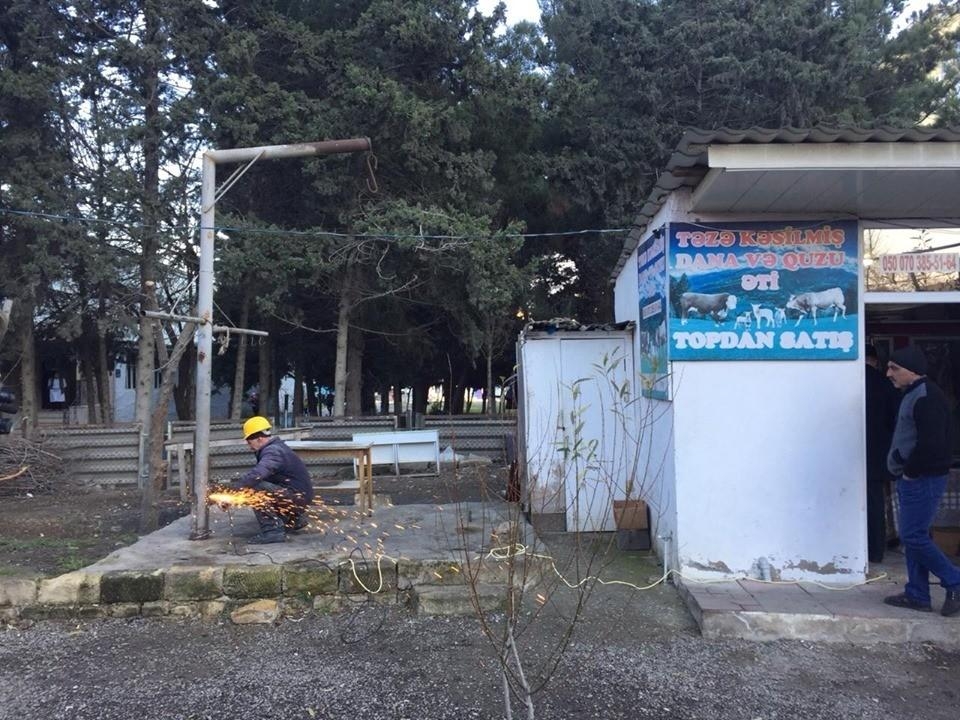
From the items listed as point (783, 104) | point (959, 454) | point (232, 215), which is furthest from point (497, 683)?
point (783, 104)

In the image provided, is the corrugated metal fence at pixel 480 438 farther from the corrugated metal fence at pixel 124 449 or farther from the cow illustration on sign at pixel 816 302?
the cow illustration on sign at pixel 816 302

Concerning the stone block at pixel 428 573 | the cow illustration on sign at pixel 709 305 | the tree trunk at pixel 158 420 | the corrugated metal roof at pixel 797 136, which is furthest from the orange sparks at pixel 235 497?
the corrugated metal roof at pixel 797 136

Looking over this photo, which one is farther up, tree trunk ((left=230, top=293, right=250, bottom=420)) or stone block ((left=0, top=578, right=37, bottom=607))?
tree trunk ((left=230, top=293, right=250, bottom=420))

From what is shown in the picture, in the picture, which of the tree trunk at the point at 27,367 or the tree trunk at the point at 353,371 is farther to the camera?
the tree trunk at the point at 353,371

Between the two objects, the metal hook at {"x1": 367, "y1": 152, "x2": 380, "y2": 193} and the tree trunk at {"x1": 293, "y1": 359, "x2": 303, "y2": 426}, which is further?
the tree trunk at {"x1": 293, "y1": 359, "x2": 303, "y2": 426}

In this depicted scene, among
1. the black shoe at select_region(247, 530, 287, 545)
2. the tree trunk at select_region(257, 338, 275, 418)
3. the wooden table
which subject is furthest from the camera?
the tree trunk at select_region(257, 338, 275, 418)

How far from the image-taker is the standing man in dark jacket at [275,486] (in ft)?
22.6

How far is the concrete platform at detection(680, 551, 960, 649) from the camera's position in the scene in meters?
5.09

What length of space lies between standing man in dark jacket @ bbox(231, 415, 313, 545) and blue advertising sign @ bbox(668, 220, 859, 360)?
3616 millimetres

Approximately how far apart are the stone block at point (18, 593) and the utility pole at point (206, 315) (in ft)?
4.86

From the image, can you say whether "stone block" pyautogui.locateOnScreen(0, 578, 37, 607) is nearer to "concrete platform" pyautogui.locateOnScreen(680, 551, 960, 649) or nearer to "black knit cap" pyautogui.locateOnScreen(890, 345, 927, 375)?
"concrete platform" pyautogui.locateOnScreen(680, 551, 960, 649)

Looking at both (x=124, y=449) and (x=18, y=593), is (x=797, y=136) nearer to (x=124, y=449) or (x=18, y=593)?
(x=18, y=593)

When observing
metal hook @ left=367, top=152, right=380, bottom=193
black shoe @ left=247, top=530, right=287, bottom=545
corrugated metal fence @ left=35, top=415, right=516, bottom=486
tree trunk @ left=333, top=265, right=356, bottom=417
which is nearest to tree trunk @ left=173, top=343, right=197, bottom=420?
tree trunk @ left=333, top=265, right=356, bottom=417

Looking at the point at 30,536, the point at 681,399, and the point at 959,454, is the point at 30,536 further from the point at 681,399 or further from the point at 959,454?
the point at 959,454
